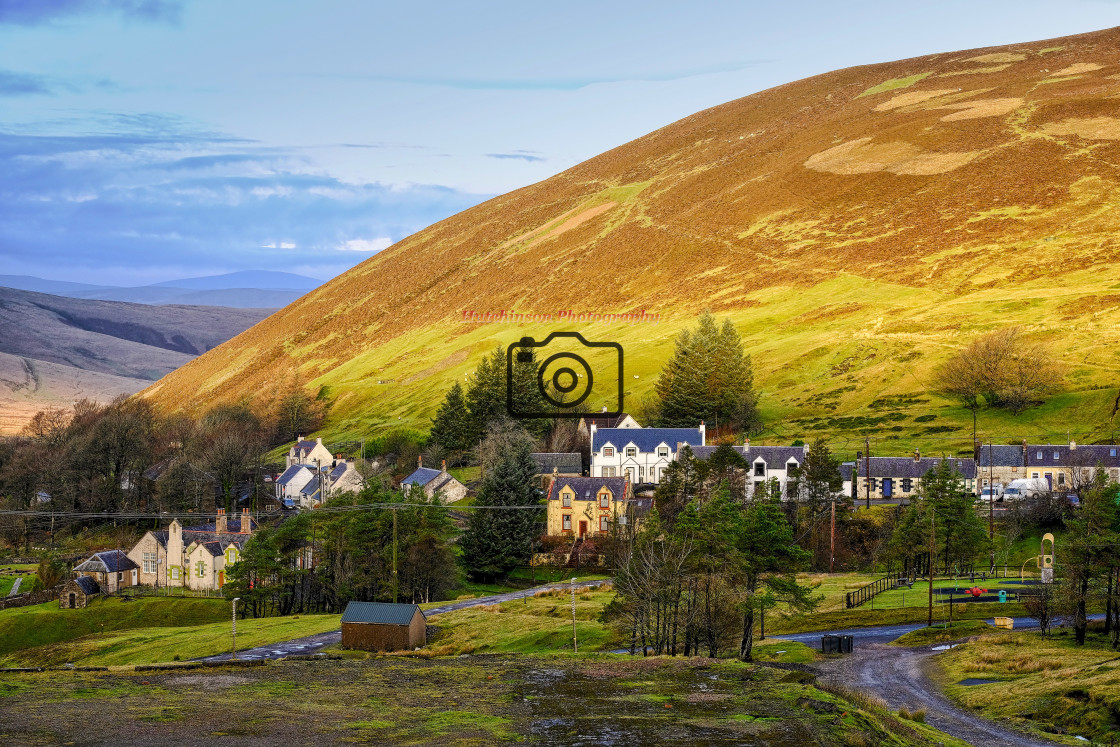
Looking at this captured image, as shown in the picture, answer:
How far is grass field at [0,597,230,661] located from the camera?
71375mm

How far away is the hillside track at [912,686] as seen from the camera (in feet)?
110

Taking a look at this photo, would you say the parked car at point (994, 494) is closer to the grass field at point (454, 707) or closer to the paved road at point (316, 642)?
the paved road at point (316, 642)

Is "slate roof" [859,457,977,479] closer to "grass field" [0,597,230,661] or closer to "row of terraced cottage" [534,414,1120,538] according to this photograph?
"row of terraced cottage" [534,414,1120,538]

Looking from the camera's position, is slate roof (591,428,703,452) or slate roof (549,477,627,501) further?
slate roof (591,428,703,452)

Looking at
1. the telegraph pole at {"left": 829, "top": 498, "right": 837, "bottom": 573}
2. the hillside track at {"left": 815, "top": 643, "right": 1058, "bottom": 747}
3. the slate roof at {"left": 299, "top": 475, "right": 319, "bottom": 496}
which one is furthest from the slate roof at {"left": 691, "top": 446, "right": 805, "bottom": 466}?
the slate roof at {"left": 299, "top": 475, "right": 319, "bottom": 496}

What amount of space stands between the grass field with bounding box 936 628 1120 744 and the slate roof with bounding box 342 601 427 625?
1099 inches

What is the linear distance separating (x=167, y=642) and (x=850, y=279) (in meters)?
119

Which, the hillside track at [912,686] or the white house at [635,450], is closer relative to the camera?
the hillside track at [912,686]

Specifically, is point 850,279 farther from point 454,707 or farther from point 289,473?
point 454,707

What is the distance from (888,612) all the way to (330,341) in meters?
147

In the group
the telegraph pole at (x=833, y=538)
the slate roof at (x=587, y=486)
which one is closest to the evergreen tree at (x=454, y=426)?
the slate roof at (x=587, y=486)

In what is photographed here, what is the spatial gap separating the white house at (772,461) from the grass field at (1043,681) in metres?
41.4

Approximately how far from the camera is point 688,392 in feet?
374

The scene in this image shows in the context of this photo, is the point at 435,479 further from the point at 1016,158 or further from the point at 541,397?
the point at 1016,158
